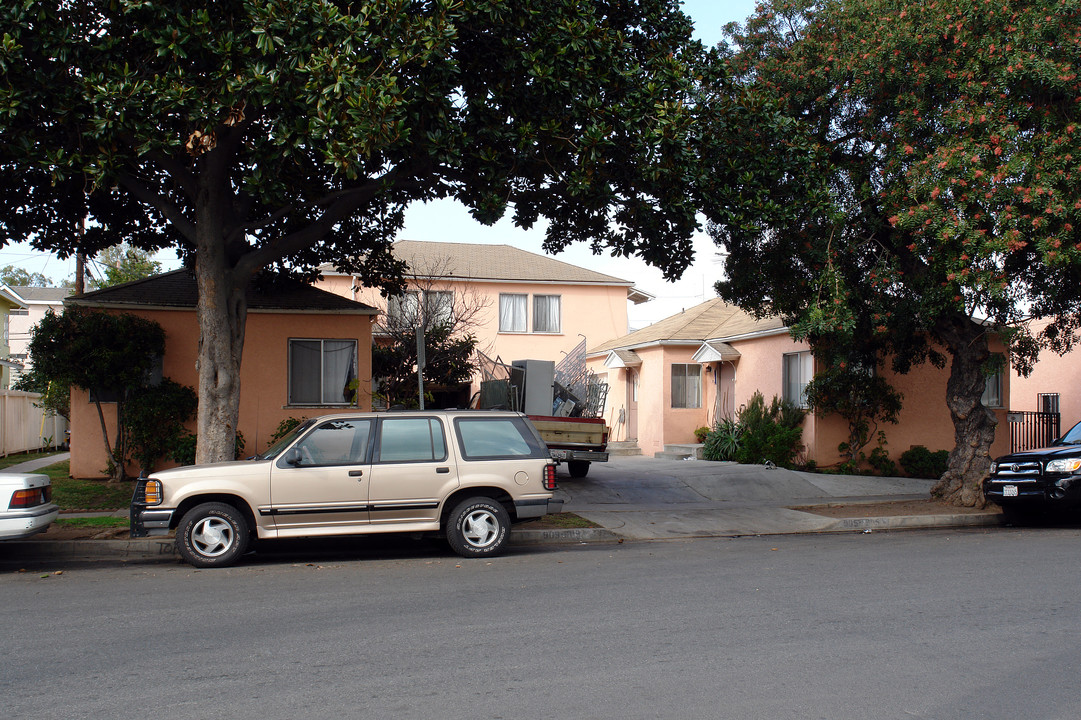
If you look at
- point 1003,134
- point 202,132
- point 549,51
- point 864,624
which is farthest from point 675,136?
point 864,624

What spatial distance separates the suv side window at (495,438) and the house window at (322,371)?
7.38 metres

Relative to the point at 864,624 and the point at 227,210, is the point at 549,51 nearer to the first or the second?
the point at 227,210

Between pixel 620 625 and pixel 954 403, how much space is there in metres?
10.4

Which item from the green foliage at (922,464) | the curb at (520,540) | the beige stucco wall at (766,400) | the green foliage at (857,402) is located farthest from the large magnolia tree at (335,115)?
the green foliage at (922,464)

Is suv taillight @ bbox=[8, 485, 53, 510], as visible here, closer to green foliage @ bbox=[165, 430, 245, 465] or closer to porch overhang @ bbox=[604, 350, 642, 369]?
green foliage @ bbox=[165, 430, 245, 465]

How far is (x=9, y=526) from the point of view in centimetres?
919

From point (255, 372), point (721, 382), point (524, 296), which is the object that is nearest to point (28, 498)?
point (255, 372)

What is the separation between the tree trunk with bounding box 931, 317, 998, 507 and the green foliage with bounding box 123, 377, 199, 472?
1358 cm

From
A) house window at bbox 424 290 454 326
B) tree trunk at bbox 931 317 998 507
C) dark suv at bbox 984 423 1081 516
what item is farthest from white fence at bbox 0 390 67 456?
dark suv at bbox 984 423 1081 516

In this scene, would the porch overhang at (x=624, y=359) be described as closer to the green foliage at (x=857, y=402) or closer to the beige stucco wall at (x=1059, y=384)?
the green foliage at (x=857, y=402)

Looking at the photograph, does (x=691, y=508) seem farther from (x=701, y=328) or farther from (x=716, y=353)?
(x=701, y=328)

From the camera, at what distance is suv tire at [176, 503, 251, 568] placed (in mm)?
9422

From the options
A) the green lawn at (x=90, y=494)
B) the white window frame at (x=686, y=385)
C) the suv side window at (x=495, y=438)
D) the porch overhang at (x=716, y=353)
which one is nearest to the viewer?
the suv side window at (x=495, y=438)

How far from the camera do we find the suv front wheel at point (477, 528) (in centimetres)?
998
